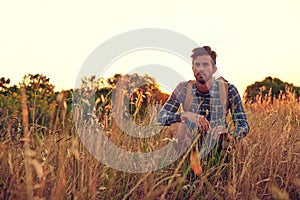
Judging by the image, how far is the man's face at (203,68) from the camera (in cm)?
416

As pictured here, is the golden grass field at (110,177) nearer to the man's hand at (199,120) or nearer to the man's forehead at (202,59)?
the man's hand at (199,120)

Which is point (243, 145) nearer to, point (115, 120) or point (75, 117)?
point (115, 120)

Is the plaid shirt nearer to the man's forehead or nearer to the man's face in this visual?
the man's face

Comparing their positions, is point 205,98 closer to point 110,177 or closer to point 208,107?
point 208,107

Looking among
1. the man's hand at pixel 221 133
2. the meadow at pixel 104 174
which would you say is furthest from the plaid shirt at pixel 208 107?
the man's hand at pixel 221 133

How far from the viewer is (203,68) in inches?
167

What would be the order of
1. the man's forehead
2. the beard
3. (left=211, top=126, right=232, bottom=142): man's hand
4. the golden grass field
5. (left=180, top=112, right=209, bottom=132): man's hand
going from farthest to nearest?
the man's forehead, the beard, (left=180, top=112, right=209, bottom=132): man's hand, (left=211, top=126, right=232, bottom=142): man's hand, the golden grass field

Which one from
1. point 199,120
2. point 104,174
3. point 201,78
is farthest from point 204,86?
point 104,174

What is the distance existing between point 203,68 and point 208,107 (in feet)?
1.30

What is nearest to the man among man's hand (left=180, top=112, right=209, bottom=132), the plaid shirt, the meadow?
the plaid shirt

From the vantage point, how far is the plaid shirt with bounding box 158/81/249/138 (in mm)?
4000

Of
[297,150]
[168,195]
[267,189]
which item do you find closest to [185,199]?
[168,195]

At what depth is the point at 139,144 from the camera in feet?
10.8

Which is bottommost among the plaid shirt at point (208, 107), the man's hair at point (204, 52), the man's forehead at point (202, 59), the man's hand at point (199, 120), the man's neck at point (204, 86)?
the man's hand at point (199, 120)
